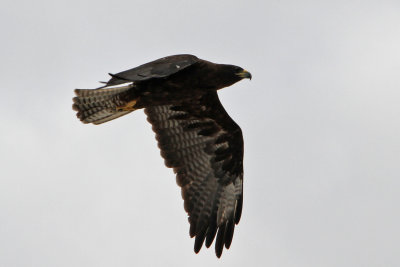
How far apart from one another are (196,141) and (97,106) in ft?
6.18

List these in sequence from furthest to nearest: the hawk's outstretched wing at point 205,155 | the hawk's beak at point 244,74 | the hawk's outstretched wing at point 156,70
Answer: the hawk's outstretched wing at point 205,155 → the hawk's beak at point 244,74 → the hawk's outstretched wing at point 156,70

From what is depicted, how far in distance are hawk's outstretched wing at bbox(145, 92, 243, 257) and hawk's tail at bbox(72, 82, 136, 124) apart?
72 cm

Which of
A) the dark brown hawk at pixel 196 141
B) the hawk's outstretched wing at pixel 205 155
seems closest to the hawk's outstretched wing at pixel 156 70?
the dark brown hawk at pixel 196 141

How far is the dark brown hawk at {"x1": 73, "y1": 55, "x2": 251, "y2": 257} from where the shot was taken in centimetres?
1387

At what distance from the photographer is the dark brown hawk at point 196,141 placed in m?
13.9

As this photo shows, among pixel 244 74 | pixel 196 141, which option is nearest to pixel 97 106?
pixel 196 141

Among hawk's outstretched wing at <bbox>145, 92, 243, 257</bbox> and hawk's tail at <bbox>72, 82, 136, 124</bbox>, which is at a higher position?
hawk's tail at <bbox>72, 82, 136, 124</bbox>

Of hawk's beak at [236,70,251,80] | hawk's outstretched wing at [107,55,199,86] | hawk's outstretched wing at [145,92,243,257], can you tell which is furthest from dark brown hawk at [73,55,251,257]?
hawk's outstretched wing at [107,55,199,86]

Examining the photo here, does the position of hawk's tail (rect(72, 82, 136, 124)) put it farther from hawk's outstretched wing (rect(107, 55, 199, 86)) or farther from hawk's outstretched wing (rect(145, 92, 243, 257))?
hawk's outstretched wing (rect(107, 55, 199, 86))

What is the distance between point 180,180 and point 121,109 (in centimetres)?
166

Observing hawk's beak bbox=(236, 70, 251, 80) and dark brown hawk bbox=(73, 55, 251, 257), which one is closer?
hawk's beak bbox=(236, 70, 251, 80)

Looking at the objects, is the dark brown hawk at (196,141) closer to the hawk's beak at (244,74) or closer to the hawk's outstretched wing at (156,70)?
the hawk's beak at (244,74)

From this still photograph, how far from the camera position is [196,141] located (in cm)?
1491

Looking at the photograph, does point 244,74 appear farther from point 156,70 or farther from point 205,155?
point 205,155
